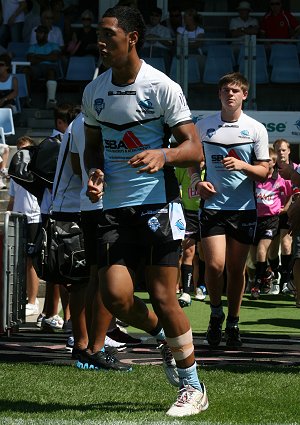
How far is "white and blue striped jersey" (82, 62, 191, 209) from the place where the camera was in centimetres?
639

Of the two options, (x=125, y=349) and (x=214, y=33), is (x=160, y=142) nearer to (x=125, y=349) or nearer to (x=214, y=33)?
(x=125, y=349)

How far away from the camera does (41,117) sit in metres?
20.6

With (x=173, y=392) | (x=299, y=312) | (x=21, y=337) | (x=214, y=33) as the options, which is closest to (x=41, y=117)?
(x=214, y=33)

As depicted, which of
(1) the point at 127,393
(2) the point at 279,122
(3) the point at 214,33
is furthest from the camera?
(3) the point at 214,33

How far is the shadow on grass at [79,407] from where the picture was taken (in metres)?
6.37

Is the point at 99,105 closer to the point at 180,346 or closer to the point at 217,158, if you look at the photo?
the point at 180,346

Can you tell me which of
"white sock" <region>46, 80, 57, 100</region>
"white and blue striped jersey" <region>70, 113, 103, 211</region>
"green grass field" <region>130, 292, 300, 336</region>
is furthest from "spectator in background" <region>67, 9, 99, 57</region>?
"white and blue striped jersey" <region>70, 113, 103, 211</region>

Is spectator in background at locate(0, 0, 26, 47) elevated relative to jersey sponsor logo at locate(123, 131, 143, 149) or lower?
lower

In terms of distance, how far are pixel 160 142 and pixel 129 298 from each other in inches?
34.6

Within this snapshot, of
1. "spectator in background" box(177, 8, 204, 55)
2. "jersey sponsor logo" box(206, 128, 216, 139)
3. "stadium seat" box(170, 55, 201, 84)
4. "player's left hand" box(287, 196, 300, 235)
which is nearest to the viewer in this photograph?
"player's left hand" box(287, 196, 300, 235)

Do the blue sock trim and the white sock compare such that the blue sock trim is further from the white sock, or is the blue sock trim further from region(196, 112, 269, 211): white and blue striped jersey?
the white sock

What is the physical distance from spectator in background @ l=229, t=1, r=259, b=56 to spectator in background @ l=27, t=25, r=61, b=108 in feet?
11.0

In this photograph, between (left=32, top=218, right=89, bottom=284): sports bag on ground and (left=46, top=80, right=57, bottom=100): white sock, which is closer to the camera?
(left=32, top=218, right=89, bottom=284): sports bag on ground

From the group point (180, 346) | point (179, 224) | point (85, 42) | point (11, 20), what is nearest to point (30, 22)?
point (11, 20)
